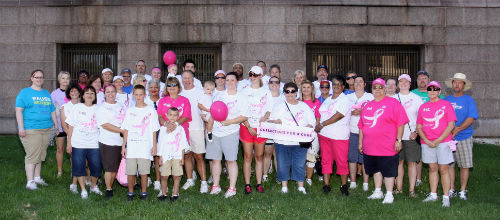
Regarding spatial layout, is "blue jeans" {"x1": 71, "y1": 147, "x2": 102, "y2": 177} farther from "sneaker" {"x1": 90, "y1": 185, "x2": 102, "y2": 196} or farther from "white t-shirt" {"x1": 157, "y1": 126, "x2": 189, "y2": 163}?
"white t-shirt" {"x1": 157, "y1": 126, "x2": 189, "y2": 163}

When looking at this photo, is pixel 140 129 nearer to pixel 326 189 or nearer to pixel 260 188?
pixel 260 188

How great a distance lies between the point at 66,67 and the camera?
1347 centimetres

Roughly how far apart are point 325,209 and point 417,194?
209 centimetres

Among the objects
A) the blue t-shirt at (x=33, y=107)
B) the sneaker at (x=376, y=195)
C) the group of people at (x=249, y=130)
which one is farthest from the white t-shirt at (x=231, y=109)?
the blue t-shirt at (x=33, y=107)

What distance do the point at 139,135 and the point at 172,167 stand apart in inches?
28.0

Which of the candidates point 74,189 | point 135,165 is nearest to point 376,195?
point 135,165

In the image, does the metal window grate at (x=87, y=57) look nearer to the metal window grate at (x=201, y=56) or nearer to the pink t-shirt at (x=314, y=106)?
the metal window grate at (x=201, y=56)

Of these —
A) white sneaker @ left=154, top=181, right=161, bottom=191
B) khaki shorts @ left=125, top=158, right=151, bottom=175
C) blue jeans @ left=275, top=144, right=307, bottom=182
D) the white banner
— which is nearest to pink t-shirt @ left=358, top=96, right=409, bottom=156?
the white banner

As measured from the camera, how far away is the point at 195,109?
7.64 m

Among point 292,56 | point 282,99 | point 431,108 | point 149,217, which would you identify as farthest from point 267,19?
point 149,217

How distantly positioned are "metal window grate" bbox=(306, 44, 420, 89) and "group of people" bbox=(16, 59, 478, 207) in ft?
17.2

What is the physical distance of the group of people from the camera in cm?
685

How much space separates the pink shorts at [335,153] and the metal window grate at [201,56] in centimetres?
611

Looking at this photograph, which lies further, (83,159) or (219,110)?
(83,159)
